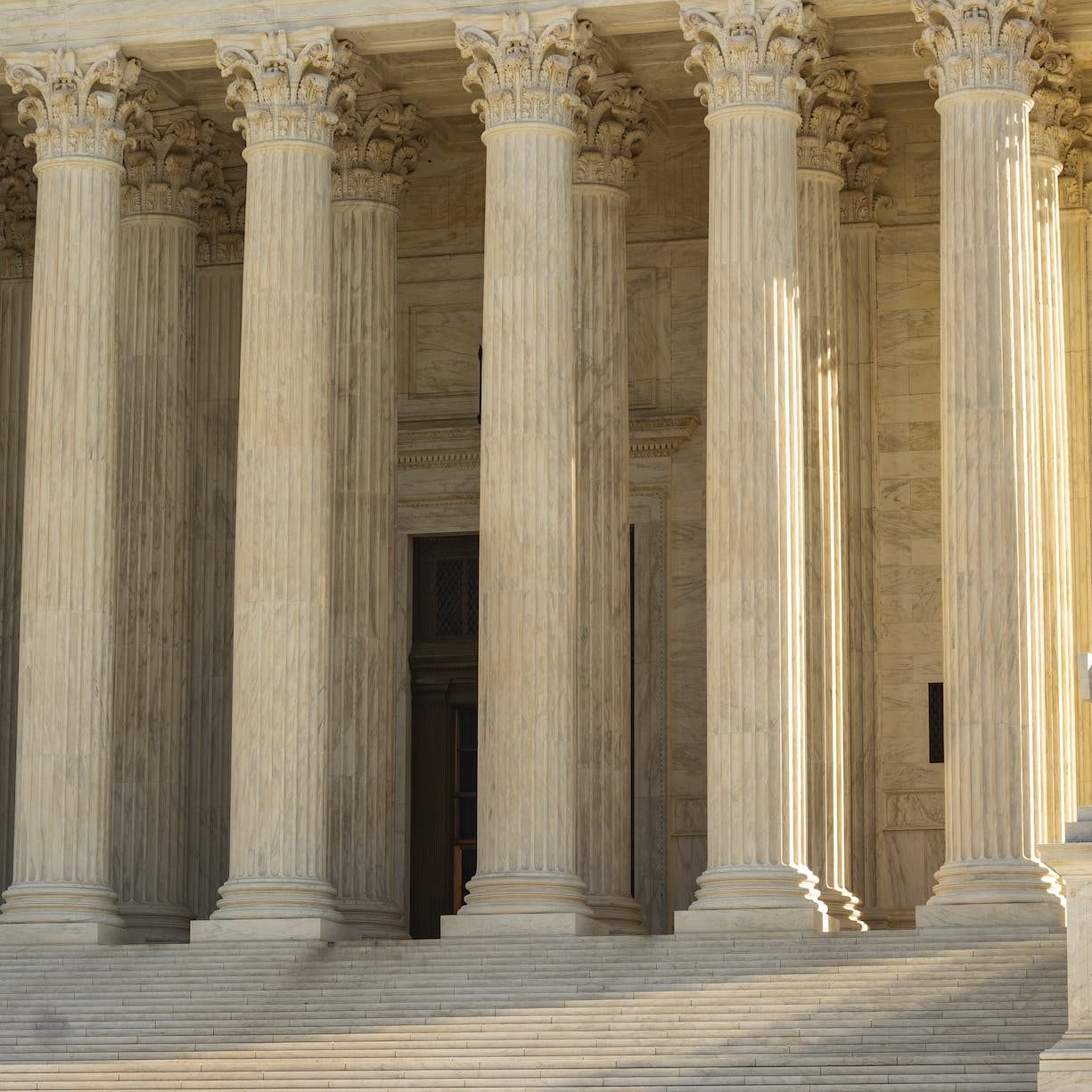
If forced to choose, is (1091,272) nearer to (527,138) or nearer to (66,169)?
(527,138)

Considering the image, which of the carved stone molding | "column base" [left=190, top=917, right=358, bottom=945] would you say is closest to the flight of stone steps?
"column base" [left=190, top=917, right=358, bottom=945]

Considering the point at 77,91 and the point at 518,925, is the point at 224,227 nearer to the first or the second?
the point at 77,91

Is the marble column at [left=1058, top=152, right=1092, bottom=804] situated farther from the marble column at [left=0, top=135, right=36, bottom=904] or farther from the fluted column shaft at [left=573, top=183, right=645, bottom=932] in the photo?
the marble column at [left=0, top=135, right=36, bottom=904]

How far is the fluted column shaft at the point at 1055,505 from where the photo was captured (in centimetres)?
5338

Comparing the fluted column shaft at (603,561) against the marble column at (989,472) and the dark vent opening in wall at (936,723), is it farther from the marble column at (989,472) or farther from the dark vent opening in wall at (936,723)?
the marble column at (989,472)

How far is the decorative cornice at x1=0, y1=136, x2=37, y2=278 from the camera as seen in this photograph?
63.6 meters

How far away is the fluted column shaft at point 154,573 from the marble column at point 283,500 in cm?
472

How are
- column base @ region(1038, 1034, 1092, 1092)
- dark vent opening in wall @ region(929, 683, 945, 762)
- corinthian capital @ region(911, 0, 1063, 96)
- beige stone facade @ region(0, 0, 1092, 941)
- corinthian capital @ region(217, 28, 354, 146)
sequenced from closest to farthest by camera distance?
column base @ region(1038, 1034, 1092, 1092), beige stone facade @ region(0, 0, 1092, 941), corinthian capital @ region(911, 0, 1063, 96), corinthian capital @ region(217, 28, 354, 146), dark vent opening in wall @ region(929, 683, 945, 762)

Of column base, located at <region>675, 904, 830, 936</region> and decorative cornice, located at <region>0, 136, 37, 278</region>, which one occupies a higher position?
decorative cornice, located at <region>0, 136, 37, 278</region>

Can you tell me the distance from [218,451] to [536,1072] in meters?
23.3

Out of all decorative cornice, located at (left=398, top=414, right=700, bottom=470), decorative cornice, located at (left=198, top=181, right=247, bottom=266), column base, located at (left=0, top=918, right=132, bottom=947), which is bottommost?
column base, located at (left=0, top=918, right=132, bottom=947)

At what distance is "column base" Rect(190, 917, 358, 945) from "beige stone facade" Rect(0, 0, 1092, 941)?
9 centimetres

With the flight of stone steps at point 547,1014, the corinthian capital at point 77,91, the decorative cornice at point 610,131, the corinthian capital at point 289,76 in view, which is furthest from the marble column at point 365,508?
the flight of stone steps at point 547,1014

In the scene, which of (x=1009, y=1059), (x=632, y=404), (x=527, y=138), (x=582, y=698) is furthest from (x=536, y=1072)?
(x=632, y=404)
